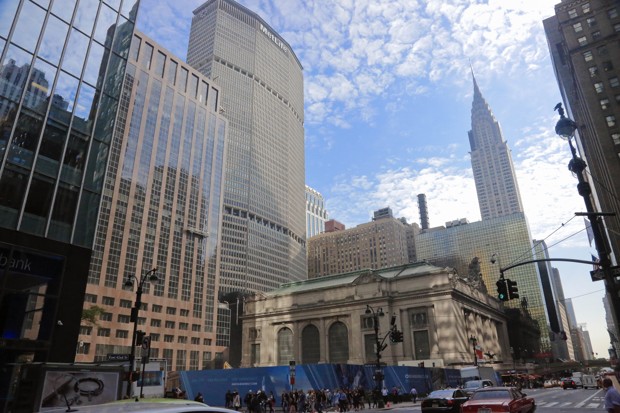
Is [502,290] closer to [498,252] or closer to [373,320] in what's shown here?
[373,320]

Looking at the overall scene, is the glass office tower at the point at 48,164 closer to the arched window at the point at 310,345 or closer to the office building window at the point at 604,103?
the arched window at the point at 310,345

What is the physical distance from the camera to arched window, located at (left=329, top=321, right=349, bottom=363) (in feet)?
227

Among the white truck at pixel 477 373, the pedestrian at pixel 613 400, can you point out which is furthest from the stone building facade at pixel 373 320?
the pedestrian at pixel 613 400

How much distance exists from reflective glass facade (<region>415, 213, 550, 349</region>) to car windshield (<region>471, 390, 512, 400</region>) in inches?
5759

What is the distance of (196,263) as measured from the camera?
344ft

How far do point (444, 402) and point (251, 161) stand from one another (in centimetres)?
15297

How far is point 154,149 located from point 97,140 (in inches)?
3257

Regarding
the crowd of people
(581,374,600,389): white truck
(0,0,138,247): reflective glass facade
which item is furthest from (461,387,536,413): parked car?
(581,374,600,389): white truck

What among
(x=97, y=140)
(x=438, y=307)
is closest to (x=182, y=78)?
(x=438, y=307)

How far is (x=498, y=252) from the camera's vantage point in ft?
526

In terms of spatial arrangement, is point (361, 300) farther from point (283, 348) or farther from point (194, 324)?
point (194, 324)

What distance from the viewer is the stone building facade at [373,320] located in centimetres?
6344

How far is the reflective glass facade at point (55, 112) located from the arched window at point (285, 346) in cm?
5966

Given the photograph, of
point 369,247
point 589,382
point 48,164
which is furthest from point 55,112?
point 369,247
